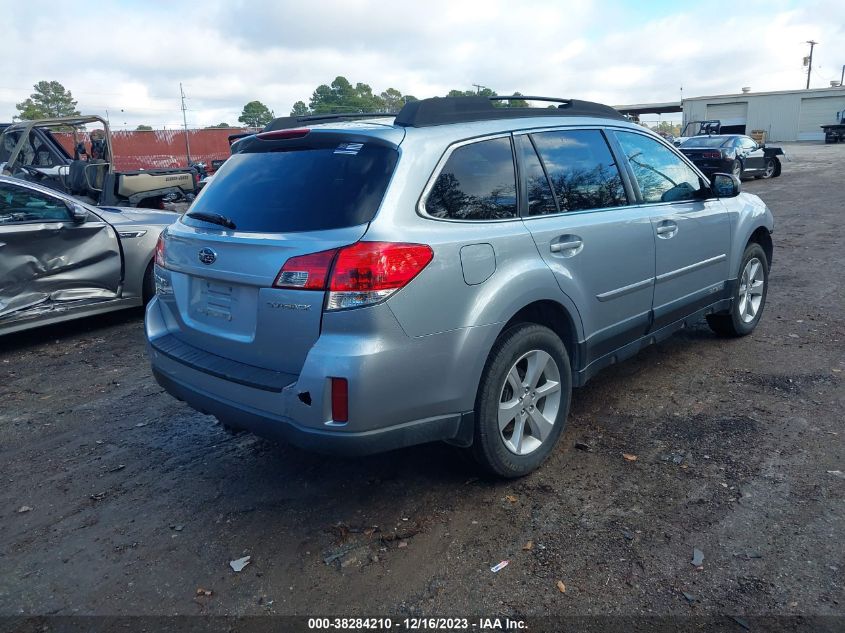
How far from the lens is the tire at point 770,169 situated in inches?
881

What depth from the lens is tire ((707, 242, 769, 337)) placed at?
557 centimetres

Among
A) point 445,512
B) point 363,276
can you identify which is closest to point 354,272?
point 363,276

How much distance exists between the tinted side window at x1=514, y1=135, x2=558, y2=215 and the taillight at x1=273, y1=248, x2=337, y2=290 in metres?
1.24

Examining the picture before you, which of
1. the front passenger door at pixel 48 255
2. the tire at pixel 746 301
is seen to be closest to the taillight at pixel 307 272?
the tire at pixel 746 301

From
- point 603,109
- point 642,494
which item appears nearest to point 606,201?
point 603,109

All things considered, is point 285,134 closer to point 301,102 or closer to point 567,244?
point 567,244

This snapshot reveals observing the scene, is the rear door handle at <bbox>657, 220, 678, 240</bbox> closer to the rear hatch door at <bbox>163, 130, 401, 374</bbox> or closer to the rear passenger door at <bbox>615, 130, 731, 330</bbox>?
the rear passenger door at <bbox>615, 130, 731, 330</bbox>

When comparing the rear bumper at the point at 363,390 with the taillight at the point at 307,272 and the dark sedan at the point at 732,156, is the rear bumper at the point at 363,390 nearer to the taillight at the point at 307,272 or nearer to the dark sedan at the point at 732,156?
the taillight at the point at 307,272

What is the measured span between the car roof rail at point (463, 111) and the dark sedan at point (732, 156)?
16052mm

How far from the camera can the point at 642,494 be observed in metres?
3.38

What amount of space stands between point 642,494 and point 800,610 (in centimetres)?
92

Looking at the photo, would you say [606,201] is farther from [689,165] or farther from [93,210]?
[93,210]

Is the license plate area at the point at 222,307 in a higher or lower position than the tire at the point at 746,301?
higher

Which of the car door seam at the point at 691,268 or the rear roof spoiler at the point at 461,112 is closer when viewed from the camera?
the rear roof spoiler at the point at 461,112
